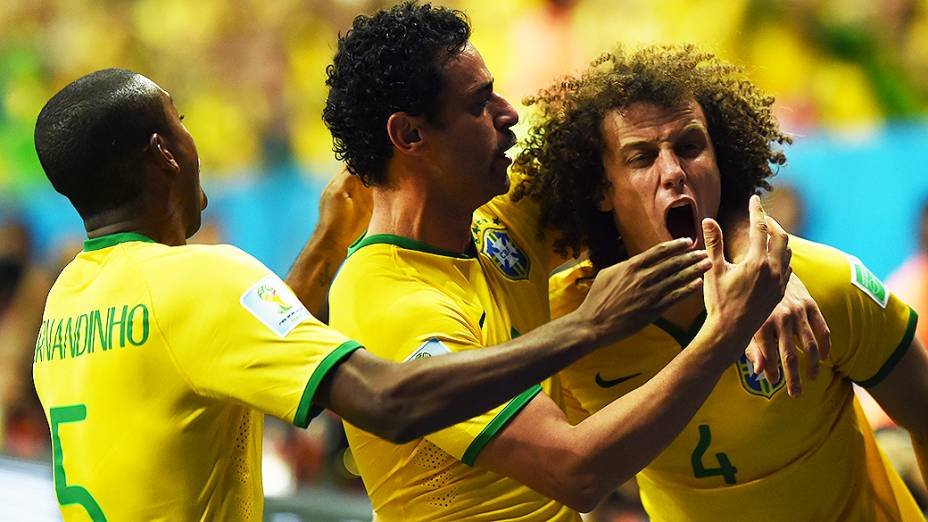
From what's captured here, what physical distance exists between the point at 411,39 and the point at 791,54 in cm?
298

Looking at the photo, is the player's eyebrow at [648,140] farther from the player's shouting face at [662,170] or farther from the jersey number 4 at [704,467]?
the jersey number 4 at [704,467]

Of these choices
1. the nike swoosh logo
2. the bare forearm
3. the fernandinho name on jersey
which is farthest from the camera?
the nike swoosh logo

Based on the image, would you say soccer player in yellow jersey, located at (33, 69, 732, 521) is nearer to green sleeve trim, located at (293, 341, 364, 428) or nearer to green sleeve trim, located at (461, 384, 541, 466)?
green sleeve trim, located at (293, 341, 364, 428)

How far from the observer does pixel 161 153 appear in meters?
2.68

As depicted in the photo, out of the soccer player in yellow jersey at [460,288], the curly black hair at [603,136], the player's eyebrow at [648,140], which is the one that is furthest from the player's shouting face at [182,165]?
the player's eyebrow at [648,140]

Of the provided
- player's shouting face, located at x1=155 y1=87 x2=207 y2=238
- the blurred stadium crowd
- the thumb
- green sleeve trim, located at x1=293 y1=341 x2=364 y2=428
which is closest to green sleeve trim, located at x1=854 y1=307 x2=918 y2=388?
the thumb

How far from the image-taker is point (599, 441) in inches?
98.0

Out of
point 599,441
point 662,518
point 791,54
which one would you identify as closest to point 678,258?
point 599,441

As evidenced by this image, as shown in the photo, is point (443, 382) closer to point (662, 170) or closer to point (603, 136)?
point (662, 170)

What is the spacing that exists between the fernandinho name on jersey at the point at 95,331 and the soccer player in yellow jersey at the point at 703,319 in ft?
4.07

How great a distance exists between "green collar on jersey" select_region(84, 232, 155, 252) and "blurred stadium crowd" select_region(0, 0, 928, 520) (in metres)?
3.23

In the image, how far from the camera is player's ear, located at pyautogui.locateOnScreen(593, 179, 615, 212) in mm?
3368

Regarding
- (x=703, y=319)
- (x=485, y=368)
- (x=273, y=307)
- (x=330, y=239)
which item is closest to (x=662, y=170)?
(x=703, y=319)

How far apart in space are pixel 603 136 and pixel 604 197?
0.16m
